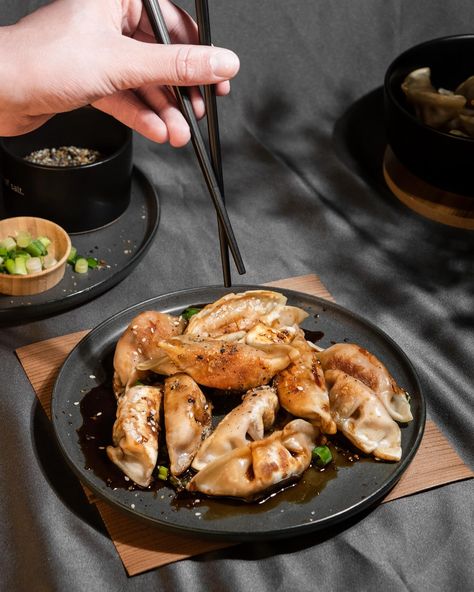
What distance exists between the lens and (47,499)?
131 cm

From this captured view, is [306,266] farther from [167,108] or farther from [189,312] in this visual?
[167,108]

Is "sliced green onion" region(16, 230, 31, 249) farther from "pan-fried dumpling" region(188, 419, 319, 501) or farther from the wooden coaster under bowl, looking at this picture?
the wooden coaster under bowl

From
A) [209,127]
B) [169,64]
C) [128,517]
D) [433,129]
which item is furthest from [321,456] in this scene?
[433,129]

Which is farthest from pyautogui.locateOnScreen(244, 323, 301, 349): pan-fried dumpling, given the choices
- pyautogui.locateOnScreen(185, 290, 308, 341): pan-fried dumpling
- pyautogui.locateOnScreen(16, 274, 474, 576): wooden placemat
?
pyautogui.locateOnScreen(16, 274, 474, 576): wooden placemat

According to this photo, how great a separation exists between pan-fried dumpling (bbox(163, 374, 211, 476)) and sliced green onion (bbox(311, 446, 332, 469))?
0.56 ft

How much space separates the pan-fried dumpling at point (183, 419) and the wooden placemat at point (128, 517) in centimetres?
10

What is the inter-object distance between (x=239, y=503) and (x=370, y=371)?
12.7 inches

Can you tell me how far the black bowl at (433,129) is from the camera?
1.80 m

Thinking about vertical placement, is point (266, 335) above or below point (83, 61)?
below

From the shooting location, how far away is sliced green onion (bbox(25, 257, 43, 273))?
163cm

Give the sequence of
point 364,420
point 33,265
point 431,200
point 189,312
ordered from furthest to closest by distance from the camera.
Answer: point 431,200, point 33,265, point 189,312, point 364,420

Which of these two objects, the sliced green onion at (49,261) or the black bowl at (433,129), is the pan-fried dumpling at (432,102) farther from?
the sliced green onion at (49,261)

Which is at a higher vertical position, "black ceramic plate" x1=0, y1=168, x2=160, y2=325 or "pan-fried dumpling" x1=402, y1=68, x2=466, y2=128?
"pan-fried dumpling" x1=402, y1=68, x2=466, y2=128

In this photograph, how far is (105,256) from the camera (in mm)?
1787
